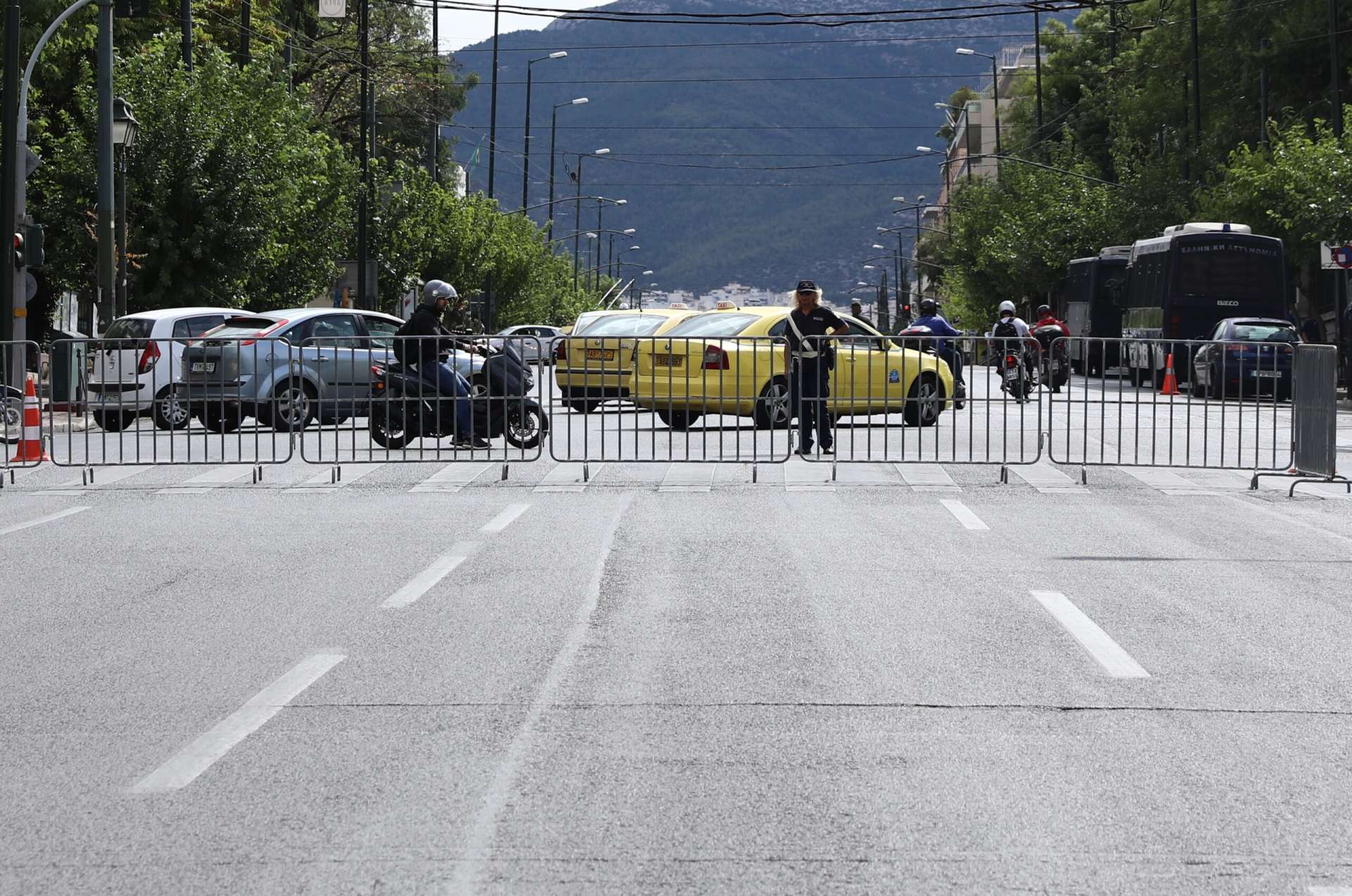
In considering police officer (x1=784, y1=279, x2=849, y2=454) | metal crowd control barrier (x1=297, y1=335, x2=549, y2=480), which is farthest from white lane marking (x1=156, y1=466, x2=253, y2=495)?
police officer (x1=784, y1=279, x2=849, y2=454)

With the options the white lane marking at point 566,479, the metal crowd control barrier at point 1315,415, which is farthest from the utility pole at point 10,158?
the metal crowd control barrier at point 1315,415

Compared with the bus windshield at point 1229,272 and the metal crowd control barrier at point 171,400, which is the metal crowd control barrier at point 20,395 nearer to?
the metal crowd control barrier at point 171,400

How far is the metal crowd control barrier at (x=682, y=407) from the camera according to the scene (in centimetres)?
1756

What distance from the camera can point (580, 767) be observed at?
580 centimetres

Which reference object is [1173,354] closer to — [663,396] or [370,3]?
[663,396]

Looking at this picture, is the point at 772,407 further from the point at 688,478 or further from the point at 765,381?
the point at 688,478

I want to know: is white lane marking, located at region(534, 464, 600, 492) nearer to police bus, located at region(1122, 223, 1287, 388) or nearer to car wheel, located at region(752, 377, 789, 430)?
car wheel, located at region(752, 377, 789, 430)

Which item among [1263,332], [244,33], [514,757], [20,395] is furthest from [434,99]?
[514,757]

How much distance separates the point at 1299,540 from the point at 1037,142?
72.6 meters

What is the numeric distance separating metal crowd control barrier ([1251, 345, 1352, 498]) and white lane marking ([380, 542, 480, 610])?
7.11 metres

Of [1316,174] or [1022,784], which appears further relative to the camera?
[1316,174]

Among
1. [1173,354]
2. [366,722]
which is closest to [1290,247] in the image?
[1173,354]

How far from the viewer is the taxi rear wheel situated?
17.8m

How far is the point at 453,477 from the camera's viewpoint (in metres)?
16.8
